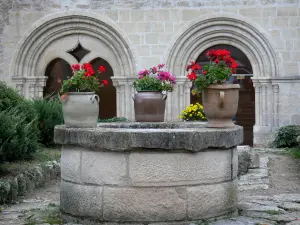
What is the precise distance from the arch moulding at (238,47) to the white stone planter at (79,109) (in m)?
8.39

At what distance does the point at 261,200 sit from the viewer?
268 inches

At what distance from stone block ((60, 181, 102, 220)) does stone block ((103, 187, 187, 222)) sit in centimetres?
12

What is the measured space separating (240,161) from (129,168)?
4295mm

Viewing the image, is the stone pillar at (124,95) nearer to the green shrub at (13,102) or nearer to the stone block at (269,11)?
the stone block at (269,11)

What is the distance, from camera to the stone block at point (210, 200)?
17.9ft

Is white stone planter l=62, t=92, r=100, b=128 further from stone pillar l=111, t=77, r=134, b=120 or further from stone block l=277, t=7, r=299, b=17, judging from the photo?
stone block l=277, t=7, r=299, b=17

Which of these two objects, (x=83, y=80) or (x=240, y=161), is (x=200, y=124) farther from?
(x=240, y=161)

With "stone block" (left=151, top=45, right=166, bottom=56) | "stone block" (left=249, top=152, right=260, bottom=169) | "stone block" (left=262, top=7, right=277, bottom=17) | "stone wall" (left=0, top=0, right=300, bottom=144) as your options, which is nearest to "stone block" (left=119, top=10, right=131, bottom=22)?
"stone wall" (left=0, top=0, right=300, bottom=144)

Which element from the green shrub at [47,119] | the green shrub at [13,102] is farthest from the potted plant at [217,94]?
the green shrub at [47,119]

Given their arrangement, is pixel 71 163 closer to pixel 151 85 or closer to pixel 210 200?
pixel 210 200

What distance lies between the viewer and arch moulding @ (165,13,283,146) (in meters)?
13.9

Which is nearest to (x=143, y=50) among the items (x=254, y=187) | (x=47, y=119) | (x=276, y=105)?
(x=276, y=105)

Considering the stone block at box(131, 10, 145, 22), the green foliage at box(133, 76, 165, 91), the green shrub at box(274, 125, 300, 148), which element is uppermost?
the stone block at box(131, 10, 145, 22)

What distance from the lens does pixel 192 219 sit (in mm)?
5445
